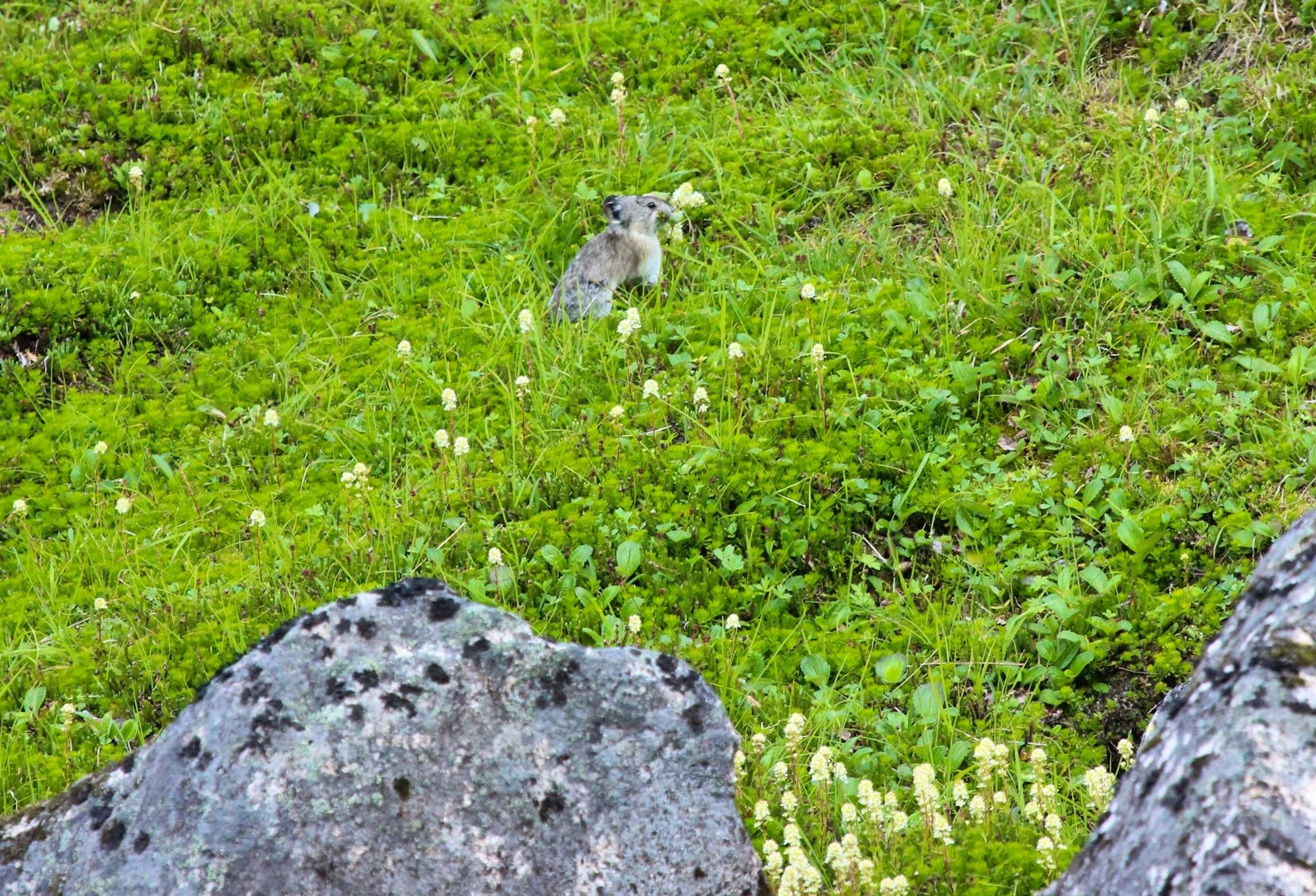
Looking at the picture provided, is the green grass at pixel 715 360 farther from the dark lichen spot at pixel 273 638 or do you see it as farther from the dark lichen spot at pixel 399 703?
the dark lichen spot at pixel 273 638

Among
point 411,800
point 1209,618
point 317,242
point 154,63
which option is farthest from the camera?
point 154,63

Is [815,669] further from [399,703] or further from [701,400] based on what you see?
[399,703]

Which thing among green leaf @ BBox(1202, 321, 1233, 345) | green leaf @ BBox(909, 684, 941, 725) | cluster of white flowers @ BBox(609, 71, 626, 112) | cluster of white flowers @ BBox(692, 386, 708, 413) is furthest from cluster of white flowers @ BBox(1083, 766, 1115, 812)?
cluster of white flowers @ BBox(609, 71, 626, 112)

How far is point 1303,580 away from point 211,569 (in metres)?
5.27

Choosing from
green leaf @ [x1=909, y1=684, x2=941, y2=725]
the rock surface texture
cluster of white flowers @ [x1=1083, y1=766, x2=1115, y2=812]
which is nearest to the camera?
the rock surface texture

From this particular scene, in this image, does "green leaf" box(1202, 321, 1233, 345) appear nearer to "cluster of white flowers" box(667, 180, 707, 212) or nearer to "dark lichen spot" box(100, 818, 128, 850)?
"cluster of white flowers" box(667, 180, 707, 212)

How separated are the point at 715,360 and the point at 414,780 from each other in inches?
155

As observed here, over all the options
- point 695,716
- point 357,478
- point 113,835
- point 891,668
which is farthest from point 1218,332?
point 113,835

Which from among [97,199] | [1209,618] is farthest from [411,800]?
[97,199]

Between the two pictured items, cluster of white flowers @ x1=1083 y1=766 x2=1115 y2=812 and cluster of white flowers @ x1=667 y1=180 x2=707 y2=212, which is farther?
cluster of white flowers @ x1=667 y1=180 x2=707 y2=212

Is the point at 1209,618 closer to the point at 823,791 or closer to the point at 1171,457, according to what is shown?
the point at 1171,457

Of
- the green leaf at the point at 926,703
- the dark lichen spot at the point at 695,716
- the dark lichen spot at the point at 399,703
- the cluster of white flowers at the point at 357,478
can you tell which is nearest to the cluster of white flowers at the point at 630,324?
the cluster of white flowers at the point at 357,478

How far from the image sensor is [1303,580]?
128 inches

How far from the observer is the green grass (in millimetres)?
5871
